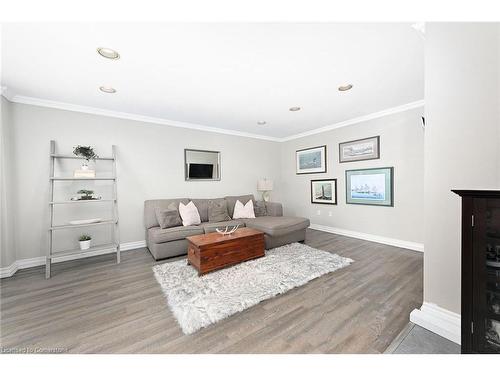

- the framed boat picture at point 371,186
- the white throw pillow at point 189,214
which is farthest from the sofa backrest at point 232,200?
the framed boat picture at point 371,186

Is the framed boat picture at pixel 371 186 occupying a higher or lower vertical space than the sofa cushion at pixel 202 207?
higher

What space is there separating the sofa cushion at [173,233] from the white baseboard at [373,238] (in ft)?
9.52

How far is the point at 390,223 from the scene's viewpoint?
11.6 ft

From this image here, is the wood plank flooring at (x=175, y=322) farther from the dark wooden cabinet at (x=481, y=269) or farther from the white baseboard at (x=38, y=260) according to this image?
the dark wooden cabinet at (x=481, y=269)

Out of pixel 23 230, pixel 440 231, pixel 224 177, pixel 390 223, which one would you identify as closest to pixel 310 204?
pixel 390 223

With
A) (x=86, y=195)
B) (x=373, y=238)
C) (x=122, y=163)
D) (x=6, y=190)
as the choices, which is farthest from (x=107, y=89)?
(x=373, y=238)

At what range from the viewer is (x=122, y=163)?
3508 millimetres

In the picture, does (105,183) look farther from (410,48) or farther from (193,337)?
(410,48)

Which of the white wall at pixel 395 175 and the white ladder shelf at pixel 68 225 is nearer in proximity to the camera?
the white ladder shelf at pixel 68 225

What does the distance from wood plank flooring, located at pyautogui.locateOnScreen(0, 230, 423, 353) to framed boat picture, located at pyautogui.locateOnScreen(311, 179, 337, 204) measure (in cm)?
195

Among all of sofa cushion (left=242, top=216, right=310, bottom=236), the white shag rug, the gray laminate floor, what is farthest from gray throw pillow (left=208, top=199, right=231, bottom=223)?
the gray laminate floor

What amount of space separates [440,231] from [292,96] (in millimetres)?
2384

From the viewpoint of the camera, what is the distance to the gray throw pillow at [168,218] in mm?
3299
